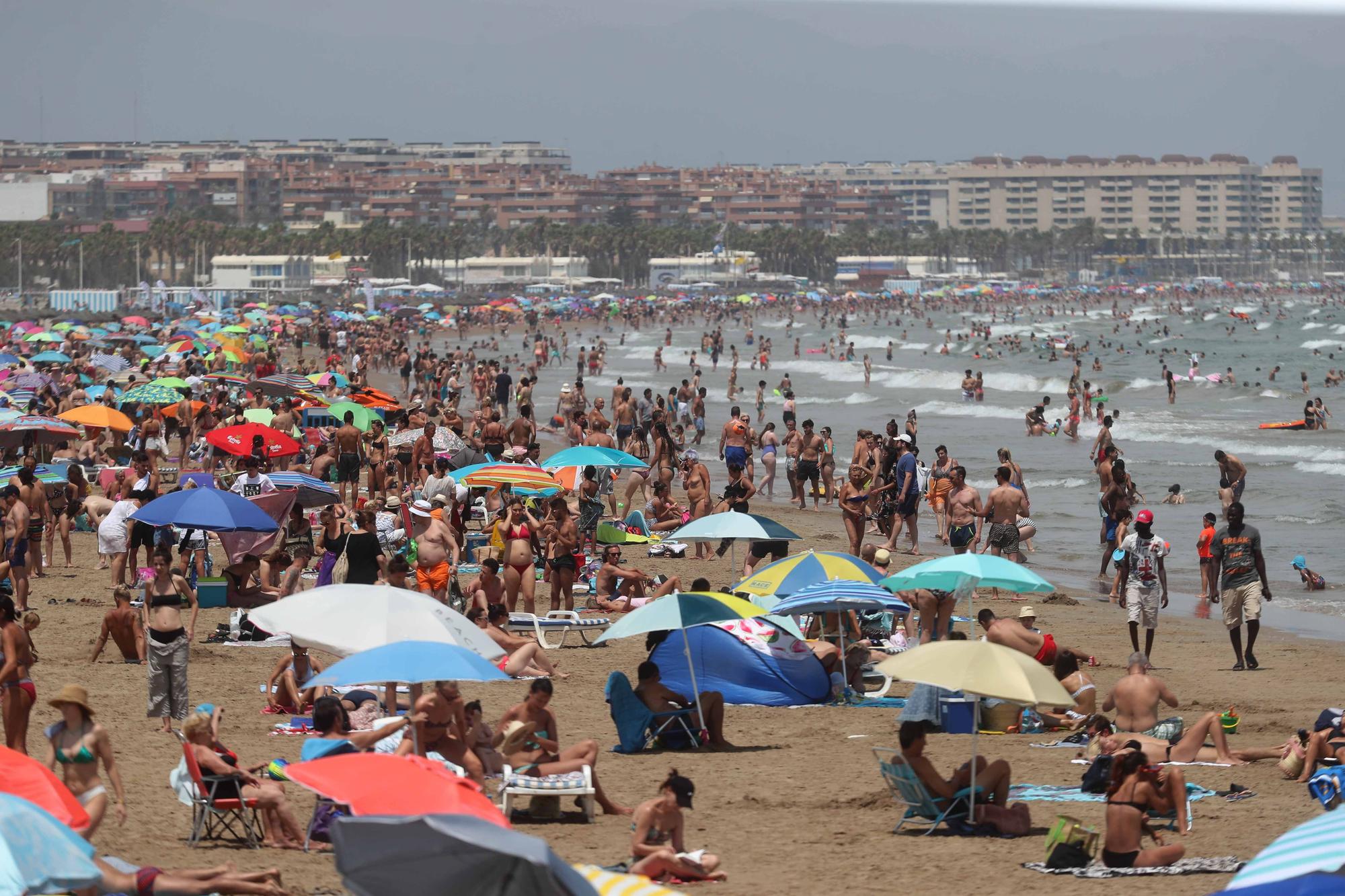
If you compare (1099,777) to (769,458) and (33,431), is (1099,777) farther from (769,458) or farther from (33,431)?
(769,458)

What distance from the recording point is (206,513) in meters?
10.4

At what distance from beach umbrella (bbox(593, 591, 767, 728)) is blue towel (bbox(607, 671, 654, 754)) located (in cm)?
25

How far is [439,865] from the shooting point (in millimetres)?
4434

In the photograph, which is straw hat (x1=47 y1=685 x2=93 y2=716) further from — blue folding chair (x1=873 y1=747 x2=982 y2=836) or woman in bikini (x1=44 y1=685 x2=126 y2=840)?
blue folding chair (x1=873 y1=747 x2=982 y2=836)

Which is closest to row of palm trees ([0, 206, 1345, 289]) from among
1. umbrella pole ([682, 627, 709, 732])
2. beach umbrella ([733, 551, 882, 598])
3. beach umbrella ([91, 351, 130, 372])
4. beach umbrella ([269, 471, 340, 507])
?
beach umbrella ([91, 351, 130, 372])

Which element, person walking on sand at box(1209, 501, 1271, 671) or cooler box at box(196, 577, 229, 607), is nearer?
person walking on sand at box(1209, 501, 1271, 671)

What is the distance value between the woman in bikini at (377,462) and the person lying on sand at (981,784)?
8302mm

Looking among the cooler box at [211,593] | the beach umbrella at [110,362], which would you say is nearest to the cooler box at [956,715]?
the cooler box at [211,593]

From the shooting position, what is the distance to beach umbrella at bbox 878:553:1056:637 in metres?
8.97

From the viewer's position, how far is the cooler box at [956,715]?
8.78 m

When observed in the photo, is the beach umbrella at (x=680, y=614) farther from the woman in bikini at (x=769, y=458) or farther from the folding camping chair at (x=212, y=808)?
the woman in bikini at (x=769, y=458)

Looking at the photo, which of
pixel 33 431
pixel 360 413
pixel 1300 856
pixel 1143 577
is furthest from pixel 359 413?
pixel 1300 856

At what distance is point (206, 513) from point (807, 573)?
3843mm

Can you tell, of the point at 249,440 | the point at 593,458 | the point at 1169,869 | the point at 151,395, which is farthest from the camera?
the point at 151,395
